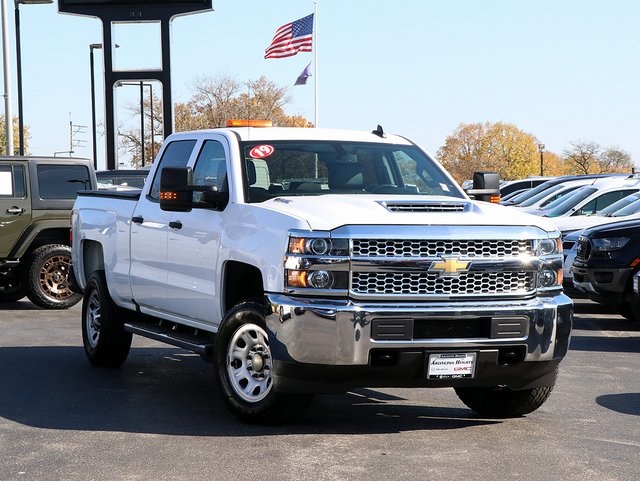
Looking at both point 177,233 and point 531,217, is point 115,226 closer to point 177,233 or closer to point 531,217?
point 177,233

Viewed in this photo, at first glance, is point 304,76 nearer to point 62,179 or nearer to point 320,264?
point 62,179

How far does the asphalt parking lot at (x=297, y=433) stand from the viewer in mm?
6652

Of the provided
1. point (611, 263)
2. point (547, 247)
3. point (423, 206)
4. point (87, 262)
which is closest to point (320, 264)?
point (423, 206)

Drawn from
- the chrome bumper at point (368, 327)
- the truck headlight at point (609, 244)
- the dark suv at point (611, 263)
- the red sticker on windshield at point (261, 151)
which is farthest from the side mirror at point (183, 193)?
the truck headlight at point (609, 244)

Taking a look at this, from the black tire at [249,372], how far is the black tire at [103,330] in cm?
273

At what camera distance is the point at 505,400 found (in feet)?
27.5

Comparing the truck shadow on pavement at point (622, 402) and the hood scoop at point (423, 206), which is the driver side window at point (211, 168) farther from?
the truck shadow on pavement at point (622, 402)

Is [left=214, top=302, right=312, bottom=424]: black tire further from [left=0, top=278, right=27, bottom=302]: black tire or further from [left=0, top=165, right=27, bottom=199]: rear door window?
[left=0, top=278, right=27, bottom=302]: black tire

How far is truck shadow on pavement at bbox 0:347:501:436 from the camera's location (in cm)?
794

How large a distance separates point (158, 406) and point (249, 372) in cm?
117

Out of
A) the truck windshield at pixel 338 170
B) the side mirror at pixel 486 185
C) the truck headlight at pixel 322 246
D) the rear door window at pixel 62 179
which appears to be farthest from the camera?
the rear door window at pixel 62 179

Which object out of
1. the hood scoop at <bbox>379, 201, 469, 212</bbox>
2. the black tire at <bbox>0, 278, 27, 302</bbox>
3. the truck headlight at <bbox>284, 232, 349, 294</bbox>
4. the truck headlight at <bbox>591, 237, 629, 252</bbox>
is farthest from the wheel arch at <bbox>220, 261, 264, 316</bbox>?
the black tire at <bbox>0, 278, 27, 302</bbox>

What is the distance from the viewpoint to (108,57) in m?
31.1

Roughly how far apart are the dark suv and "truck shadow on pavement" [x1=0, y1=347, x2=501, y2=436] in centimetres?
546
